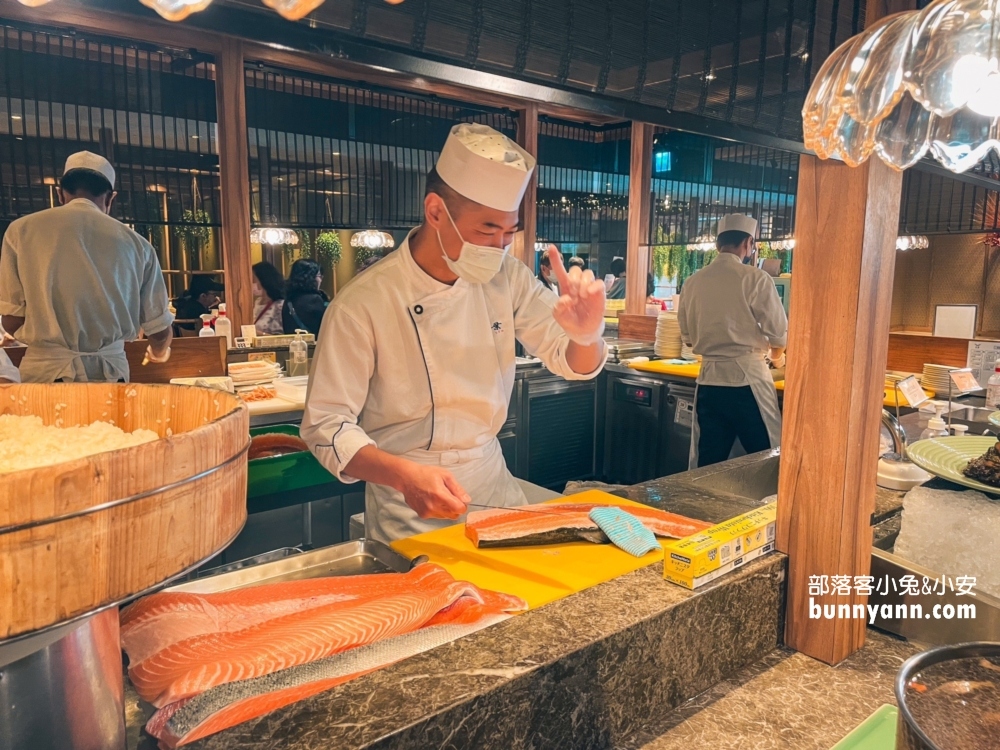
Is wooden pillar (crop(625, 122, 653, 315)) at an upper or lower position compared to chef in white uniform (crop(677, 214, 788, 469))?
upper

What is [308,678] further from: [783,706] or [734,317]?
[734,317]

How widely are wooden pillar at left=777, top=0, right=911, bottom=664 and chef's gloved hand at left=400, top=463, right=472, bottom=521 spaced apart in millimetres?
676

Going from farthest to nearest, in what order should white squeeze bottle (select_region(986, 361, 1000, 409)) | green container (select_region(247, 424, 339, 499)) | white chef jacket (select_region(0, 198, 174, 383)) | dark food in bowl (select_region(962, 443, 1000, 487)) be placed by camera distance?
white chef jacket (select_region(0, 198, 174, 383)), white squeeze bottle (select_region(986, 361, 1000, 409)), green container (select_region(247, 424, 339, 499)), dark food in bowl (select_region(962, 443, 1000, 487))

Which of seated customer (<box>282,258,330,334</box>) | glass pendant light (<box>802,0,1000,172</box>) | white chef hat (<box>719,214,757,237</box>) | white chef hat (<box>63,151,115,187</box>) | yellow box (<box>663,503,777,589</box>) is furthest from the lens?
seated customer (<box>282,258,330,334</box>)

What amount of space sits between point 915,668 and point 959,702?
4 cm

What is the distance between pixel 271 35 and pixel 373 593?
36.3 inches

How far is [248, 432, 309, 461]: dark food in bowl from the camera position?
3.10 meters

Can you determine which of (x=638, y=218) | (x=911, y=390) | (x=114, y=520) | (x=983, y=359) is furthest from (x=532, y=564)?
(x=638, y=218)

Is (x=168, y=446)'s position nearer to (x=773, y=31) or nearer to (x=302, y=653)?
(x=302, y=653)

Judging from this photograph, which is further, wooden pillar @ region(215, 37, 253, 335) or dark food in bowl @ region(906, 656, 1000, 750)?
wooden pillar @ region(215, 37, 253, 335)

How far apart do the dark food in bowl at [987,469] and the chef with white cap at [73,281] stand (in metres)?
3.99

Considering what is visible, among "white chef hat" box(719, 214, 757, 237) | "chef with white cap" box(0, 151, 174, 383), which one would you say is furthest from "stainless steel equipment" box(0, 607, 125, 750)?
"white chef hat" box(719, 214, 757, 237)

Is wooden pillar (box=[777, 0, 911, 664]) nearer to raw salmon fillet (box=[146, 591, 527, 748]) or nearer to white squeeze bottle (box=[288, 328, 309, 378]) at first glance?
raw salmon fillet (box=[146, 591, 527, 748])

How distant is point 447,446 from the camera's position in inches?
83.7
